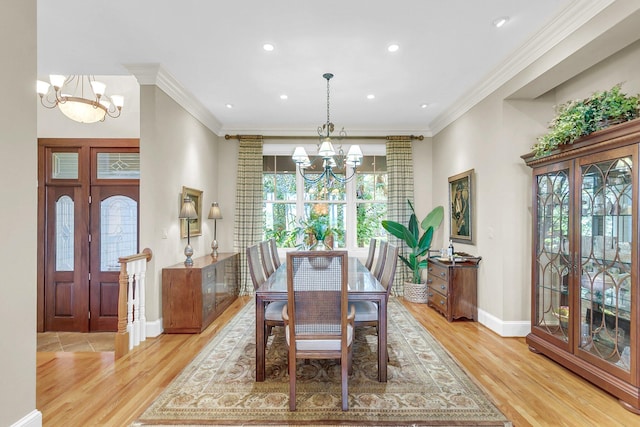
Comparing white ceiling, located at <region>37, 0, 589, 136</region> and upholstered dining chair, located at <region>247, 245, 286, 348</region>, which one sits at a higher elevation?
white ceiling, located at <region>37, 0, 589, 136</region>

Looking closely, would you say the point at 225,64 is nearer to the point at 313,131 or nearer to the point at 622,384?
the point at 313,131

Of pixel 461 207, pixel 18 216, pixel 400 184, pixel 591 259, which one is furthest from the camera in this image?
pixel 400 184

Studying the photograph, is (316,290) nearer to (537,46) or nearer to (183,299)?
(183,299)

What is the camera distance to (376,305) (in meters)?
2.86

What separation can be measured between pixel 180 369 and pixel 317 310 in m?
1.52

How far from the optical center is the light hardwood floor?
2.10 m

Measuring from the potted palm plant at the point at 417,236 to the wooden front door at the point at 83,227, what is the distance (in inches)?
153

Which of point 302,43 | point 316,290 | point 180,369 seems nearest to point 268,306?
point 180,369

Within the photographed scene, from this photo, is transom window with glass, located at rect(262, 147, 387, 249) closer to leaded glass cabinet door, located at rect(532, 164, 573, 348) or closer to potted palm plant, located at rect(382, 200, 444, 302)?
potted palm plant, located at rect(382, 200, 444, 302)

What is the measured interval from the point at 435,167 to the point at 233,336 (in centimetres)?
428

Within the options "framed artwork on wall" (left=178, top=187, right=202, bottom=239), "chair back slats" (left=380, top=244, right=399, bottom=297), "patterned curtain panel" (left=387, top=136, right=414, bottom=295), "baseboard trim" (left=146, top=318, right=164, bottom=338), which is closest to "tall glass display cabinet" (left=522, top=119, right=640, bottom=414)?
"chair back slats" (left=380, top=244, right=399, bottom=297)

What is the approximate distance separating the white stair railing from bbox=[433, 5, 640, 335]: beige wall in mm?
3964

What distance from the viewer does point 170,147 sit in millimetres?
3902

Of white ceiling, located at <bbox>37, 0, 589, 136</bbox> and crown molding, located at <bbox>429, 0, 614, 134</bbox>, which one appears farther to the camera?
white ceiling, located at <bbox>37, 0, 589, 136</bbox>
